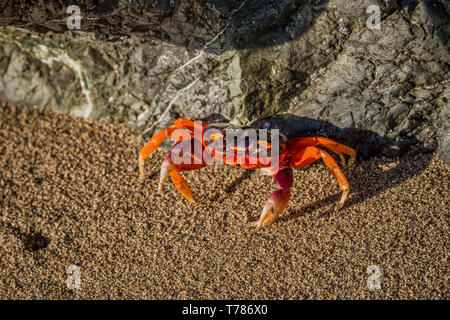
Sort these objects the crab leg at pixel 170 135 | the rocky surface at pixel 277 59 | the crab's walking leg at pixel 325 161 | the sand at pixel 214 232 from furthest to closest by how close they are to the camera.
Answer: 1. the crab leg at pixel 170 135
2. the crab's walking leg at pixel 325 161
3. the rocky surface at pixel 277 59
4. the sand at pixel 214 232

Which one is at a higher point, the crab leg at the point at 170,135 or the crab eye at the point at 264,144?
the crab leg at the point at 170,135

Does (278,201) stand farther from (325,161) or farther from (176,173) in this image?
(176,173)

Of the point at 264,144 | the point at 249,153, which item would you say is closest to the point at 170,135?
the point at 249,153

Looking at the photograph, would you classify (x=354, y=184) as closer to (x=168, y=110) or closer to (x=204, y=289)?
(x=204, y=289)

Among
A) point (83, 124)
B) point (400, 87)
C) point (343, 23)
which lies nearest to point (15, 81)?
point (83, 124)

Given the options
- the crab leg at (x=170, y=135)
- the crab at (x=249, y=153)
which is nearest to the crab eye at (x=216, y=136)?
the crab at (x=249, y=153)

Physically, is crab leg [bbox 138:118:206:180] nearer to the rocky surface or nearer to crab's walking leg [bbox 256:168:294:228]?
the rocky surface

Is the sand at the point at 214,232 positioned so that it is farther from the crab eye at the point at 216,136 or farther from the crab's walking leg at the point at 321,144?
the crab eye at the point at 216,136

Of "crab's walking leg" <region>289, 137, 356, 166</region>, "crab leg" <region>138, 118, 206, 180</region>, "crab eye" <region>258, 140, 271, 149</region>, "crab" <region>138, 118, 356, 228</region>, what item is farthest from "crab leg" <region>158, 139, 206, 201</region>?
"crab's walking leg" <region>289, 137, 356, 166</region>
